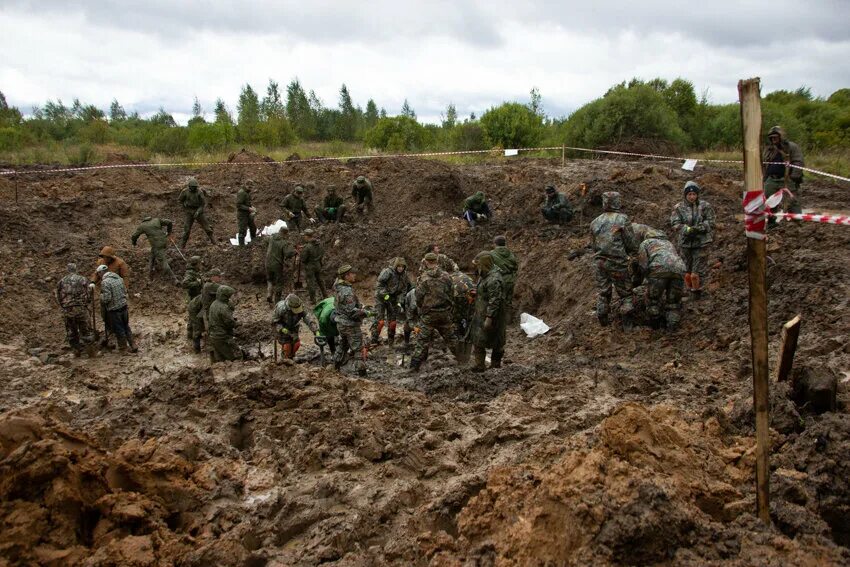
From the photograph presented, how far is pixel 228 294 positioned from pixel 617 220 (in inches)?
226

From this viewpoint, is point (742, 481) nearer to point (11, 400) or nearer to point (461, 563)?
point (461, 563)

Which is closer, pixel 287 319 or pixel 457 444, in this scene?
pixel 457 444

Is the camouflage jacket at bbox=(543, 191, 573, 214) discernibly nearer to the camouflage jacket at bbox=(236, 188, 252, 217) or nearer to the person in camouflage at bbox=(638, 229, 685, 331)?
the person in camouflage at bbox=(638, 229, 685, 331)

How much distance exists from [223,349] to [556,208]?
769cm

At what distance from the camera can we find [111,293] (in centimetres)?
975

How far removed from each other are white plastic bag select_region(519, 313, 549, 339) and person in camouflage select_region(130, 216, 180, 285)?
25.3 ft

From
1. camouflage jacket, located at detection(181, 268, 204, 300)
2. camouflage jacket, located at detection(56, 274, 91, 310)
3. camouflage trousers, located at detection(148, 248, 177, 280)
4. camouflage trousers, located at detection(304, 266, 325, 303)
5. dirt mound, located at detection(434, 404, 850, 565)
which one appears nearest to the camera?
dirt mound, located at detection(434, 404, 850, 565)

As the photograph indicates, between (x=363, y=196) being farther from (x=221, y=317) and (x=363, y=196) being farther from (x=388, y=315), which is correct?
(x=221, y=317)

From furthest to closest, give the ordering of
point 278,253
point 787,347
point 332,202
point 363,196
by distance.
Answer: point 363,196 < point 332,202 < point 278,253 < point 787,347

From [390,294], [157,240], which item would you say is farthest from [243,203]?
[390,294]

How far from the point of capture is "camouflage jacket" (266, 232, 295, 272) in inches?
490

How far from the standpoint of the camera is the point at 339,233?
1445 cm

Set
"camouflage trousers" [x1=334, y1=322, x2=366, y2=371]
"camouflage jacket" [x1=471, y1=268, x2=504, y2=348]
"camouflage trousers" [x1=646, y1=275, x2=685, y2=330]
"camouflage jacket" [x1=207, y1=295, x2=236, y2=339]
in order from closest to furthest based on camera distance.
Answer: "camouflage jacket" [x1=471, y1=268, x2=504, y2=348] → "camouflage trousers" [x1=646, y1=275, x2=685, y2=330] → "camouflage trousers" [x1=334, y1=322, x2=366, y2=371] → "camouflage jacket" [x1=207, y1=295, x2=236, y2=339]

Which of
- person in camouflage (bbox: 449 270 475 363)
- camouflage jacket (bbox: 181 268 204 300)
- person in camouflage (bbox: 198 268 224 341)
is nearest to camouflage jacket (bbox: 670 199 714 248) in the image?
person in camouflage (bbox: 449 270 475 363)
